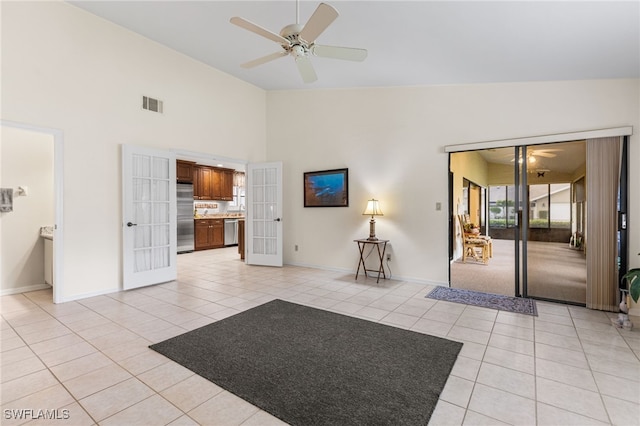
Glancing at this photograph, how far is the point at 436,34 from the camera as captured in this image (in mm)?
3264

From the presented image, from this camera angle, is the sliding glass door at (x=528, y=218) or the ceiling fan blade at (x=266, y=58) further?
the sliding glass door at (x=528, y=218)

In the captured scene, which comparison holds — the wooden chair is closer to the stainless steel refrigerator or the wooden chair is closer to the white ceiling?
the white ceiling

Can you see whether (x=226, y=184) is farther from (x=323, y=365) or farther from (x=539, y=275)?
(x=539, y=275)

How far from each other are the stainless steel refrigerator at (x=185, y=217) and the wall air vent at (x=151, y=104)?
3590 millimetres

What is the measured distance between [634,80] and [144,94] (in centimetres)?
634

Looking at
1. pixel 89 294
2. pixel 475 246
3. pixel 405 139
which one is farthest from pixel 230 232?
pixel 475 246

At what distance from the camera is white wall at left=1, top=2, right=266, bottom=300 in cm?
348

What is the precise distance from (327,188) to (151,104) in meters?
3.22

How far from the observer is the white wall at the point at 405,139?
3.67 metres

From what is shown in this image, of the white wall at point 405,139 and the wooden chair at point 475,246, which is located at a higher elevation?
the white wall at point 405,139

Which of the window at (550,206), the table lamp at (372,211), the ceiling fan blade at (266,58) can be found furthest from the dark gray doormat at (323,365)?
the window at (550,206)

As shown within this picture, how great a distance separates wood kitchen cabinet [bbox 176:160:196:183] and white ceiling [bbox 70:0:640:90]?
12.4ft

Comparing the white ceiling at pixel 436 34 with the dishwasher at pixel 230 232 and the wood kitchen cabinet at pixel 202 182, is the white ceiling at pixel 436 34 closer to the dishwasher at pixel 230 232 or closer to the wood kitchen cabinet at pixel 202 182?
the wood kitchen cabinet at pixel 202 182

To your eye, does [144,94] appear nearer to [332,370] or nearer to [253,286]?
[253,286]
